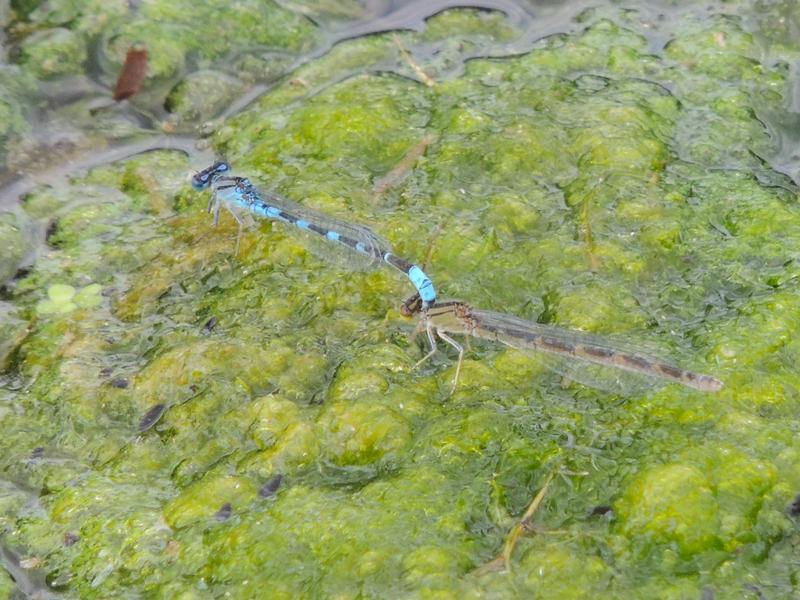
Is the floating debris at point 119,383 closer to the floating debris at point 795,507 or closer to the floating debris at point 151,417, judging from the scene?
the floating debris at point 151,417

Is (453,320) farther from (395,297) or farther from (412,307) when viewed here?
(395,297)

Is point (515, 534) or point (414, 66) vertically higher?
point (414, 66)

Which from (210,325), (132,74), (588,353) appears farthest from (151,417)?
(132,74)

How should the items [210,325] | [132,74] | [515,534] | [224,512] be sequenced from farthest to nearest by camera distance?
[132,74], [210,325], [224,512], [515,534]

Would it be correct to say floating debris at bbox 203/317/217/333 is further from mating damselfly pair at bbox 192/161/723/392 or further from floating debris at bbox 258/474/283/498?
floating debris at bbox 258/474/283/498

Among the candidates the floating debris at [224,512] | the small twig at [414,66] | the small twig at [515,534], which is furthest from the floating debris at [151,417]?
the small twig at [414,66]
